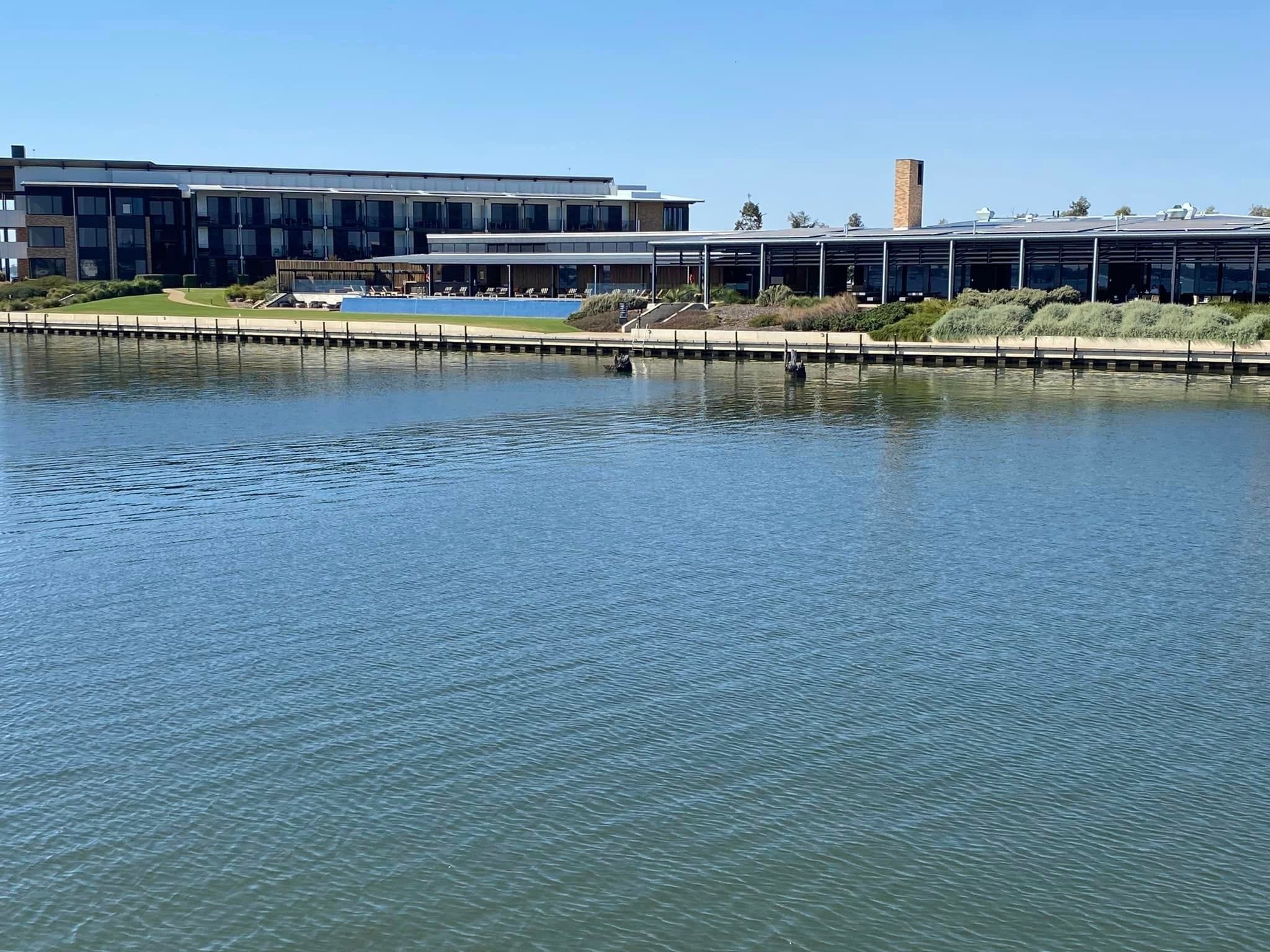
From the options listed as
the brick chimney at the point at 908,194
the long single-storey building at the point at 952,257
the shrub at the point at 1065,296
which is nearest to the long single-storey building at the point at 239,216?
the long single-storey building at the point at 952,257

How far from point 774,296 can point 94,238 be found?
258ft

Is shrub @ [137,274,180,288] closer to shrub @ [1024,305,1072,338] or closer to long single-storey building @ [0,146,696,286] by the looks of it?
long single-storey building @ [0,146,696,286]

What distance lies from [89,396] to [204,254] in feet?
254

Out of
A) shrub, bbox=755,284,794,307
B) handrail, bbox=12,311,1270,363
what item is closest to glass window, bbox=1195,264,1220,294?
handrail, bbox=12,311,1270,363

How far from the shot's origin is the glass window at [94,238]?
461ft

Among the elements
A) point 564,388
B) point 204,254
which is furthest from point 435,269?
point 564,388

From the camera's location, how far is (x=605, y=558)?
32312 mm

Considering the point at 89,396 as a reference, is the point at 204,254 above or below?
above

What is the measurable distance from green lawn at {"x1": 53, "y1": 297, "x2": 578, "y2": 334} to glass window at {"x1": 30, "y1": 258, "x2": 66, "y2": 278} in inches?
562

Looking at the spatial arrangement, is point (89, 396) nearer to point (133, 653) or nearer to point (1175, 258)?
point (133, 653)

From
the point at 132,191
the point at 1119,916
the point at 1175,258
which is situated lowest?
the point at 1119,916

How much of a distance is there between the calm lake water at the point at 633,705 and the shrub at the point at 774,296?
174 ft

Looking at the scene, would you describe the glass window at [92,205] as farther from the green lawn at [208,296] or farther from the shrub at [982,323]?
the shrub at [982,323]

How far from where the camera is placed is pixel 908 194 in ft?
339
